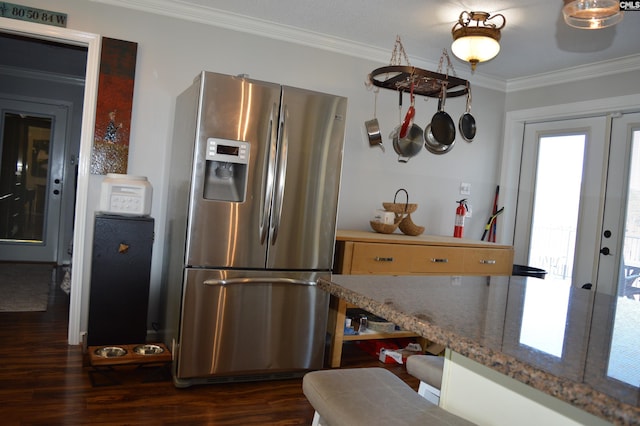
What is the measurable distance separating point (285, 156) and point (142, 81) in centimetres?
120

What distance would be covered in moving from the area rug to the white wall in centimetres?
127

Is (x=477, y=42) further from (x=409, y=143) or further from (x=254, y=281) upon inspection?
(x=254, y=281)

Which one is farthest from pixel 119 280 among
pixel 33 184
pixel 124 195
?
pixel 33 184

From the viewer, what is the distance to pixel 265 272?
109 inches

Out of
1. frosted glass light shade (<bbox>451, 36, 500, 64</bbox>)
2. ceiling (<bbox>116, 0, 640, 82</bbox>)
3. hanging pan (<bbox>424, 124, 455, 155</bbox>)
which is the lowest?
hanging pan (<bbox>424, 124, 455, 155</bbox>)

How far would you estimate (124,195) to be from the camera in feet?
9.45

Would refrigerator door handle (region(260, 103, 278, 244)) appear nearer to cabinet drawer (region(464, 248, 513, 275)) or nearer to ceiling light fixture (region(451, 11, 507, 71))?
ceiling light fixture (region(451, 11, 507, 71))

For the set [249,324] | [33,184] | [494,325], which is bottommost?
[249,324]

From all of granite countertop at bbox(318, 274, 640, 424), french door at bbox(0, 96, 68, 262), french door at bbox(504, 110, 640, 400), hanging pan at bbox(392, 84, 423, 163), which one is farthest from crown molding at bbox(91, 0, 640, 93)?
french door at bbox(0, 96, 68, 262)

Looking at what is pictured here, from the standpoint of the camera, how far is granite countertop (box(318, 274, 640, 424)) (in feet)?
2.06

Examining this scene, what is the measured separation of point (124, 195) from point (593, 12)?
2448 mm

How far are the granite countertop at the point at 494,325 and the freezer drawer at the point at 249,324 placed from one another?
148 centimetres

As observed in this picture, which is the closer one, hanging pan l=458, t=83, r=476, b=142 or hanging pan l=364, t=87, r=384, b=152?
hanging pan l=458, t=83, r=476, b=142

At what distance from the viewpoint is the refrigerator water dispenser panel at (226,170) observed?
2619 millimetres
